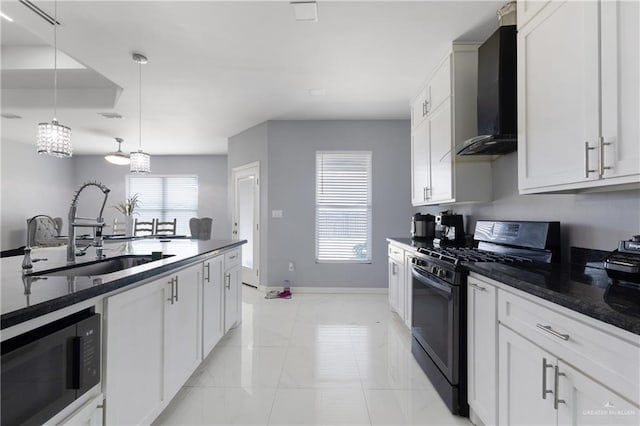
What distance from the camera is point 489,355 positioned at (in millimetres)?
1481

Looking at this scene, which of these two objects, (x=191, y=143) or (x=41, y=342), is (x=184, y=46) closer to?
(x=41, y=342)

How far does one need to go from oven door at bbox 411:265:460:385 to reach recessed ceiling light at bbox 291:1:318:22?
2.06 metres

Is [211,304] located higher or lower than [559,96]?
lower

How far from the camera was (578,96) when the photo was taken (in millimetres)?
1280

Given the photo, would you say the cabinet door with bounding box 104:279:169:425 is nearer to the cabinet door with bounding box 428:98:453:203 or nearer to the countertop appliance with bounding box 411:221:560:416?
the countertop appliance with bounding box 411:221:560:416

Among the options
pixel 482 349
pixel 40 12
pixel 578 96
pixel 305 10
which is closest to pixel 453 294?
pixel 482 349

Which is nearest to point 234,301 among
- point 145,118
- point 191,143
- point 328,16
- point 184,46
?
point 184,46

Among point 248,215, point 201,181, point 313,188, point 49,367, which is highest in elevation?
point 201,181

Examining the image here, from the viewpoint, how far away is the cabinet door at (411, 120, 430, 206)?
3.15 meters

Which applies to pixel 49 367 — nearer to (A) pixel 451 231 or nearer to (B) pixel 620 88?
(B) pixel 620 88

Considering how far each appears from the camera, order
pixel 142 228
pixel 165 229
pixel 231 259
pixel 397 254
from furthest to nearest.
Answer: pixel 142 228 < pixel 165 229 < pixel 397 254 < pixel 231 259

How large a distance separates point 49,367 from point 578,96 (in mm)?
2246

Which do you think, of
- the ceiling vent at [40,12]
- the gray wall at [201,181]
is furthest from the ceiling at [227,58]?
the gray wall at [201,181]

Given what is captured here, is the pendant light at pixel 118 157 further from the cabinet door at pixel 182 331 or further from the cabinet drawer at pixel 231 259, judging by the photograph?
the cabinet door at pixel 182 331
